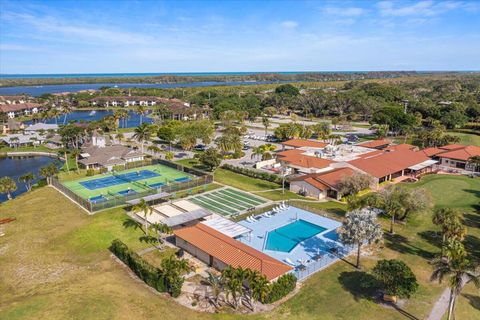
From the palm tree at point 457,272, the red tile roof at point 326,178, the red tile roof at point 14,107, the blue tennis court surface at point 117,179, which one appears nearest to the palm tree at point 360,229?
the palm tree at point 457,272

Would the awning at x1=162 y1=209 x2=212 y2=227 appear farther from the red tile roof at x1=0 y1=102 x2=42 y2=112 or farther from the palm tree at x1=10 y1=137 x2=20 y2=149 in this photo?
the red tile roof at x1=0 y1=102 x2=42 y2=112

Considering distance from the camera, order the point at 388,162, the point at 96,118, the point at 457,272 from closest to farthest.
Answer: the point at 457,272 < the point at 388,162 < the point at 96,118

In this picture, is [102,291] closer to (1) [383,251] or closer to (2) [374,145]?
(1) [383,251]

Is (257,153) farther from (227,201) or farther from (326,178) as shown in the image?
(227,201)

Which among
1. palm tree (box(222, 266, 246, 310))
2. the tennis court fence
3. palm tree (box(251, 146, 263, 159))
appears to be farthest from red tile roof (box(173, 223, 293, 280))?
palm tree (box(251, 146, 263, 159))

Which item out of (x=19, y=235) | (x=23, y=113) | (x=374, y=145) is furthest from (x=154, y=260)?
(x=23, y=113)

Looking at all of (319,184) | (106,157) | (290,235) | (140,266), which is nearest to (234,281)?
(140,266)
